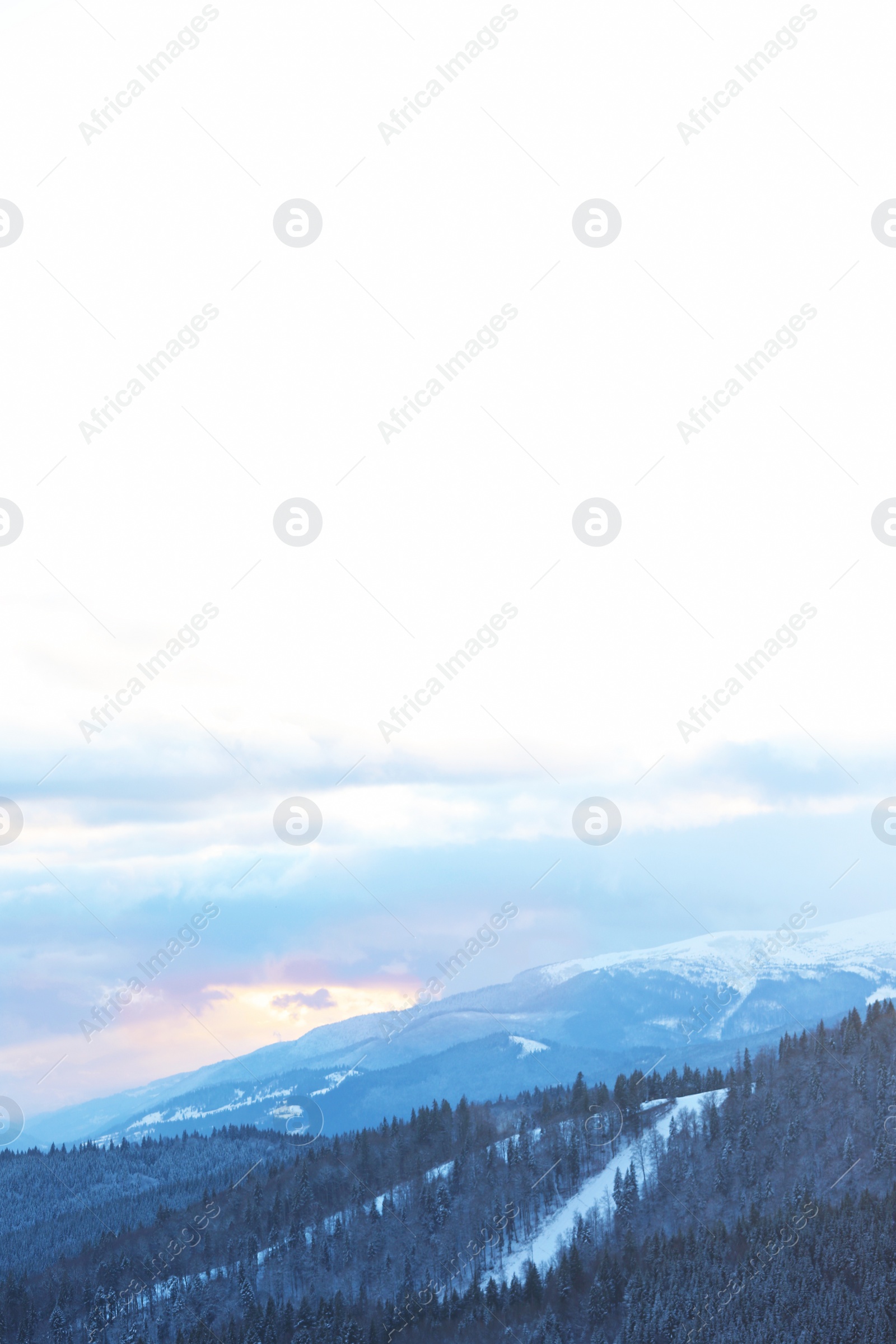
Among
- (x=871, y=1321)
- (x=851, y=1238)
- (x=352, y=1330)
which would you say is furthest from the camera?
(x=352, y=1330)

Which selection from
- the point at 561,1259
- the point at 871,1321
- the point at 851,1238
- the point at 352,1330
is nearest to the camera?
the point at 871,1321

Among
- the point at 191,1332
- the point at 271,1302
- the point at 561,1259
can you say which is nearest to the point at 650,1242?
the point at 561,1259

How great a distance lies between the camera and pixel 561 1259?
620 feet

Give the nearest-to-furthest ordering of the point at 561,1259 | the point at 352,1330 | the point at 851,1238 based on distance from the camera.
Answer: the point at 851,1238
the point at 352,1330
the point at 561,1259

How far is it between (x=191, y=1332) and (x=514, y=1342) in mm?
55921

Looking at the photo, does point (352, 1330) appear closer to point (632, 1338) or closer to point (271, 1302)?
point (271, 1302)

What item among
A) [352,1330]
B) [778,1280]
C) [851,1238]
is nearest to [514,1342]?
[352,1330]

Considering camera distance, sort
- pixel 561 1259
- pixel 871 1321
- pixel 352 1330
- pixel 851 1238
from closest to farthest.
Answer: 1. pixel 871 1321
2. pixel 851 1238
3. pixel 352 1330
4. pixel 561 1259

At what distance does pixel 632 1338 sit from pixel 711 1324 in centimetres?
1053

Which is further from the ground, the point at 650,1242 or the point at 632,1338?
the point at 650,1242

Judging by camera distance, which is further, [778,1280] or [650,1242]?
[650,1242]

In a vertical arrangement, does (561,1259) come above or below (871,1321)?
above

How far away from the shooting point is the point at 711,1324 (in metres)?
157

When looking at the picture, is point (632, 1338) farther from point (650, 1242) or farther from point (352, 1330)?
point (352, 1330)
